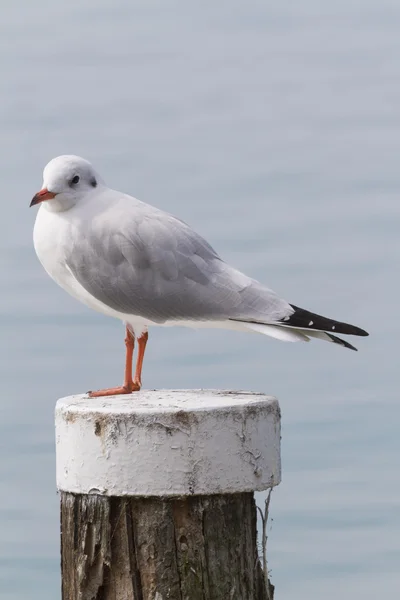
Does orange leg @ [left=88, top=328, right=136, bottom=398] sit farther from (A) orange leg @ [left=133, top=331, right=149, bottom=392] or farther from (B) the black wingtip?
(B) the black wingtip

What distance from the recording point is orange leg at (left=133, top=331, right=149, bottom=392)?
5.37m

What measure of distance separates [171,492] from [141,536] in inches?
9.8

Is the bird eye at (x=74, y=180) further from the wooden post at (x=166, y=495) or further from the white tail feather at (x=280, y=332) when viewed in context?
the wooden post at (x=166, y=495)

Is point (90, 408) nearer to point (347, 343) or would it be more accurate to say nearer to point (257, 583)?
point (257, 583)

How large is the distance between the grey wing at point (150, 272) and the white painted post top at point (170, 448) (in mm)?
786

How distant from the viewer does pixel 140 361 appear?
547 centimetres

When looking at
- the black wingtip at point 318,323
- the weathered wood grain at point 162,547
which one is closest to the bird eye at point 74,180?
the black wingtip at point 318,323

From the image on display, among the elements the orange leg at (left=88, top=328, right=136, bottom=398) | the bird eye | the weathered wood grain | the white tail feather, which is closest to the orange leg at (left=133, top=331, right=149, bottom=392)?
the orange leg at (left=88, top=328, right=136, bottom=398)

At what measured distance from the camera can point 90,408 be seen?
4.32 metres

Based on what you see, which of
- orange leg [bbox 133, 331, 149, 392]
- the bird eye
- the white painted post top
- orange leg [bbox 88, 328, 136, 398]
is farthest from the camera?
orange leg [bbox 133, 331, 149, 392]

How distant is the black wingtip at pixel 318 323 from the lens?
484 centimetres

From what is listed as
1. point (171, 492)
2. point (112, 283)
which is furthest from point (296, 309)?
point (171, 492)

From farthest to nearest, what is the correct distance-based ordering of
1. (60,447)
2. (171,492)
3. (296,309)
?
(296,309)
(60,447)
(171,492)

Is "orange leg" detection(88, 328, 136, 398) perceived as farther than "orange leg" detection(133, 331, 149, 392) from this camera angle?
No
